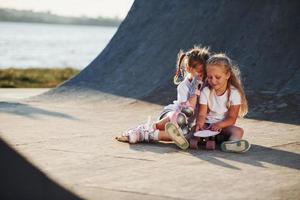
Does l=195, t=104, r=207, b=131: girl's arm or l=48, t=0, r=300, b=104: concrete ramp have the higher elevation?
l=48, t=0, r=300, b=104: concrete ramp

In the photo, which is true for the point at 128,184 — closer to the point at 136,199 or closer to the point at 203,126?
the point at 136,199

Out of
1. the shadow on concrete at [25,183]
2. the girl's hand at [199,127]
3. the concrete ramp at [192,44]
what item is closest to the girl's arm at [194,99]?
the girl's hand at [199,127]

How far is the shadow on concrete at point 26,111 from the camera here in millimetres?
8305

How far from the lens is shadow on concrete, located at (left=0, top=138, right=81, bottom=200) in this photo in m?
3.91

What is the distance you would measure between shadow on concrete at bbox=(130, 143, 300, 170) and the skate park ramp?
84.3 inches

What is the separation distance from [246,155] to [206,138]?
525mm

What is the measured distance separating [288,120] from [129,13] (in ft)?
18.9

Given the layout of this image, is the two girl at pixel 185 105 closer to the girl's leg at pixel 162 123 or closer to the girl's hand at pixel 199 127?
the girl's leg at pixel 162 123

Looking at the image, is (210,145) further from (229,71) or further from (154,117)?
(154,117)

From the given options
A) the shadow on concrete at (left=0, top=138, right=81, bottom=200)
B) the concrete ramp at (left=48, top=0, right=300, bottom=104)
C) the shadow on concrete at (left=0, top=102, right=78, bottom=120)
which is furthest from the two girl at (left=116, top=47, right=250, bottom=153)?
the concrete ramp at (left=48, top=0, right=300, bottom=104)

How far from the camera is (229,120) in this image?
5.77 m

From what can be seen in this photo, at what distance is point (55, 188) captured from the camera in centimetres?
410

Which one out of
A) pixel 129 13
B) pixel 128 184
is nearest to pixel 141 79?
pixel 129 13

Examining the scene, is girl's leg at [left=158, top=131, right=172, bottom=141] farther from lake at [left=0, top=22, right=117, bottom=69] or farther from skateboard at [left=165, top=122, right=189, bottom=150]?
lake at [left=0, top=22, right=117, bottom=69]
